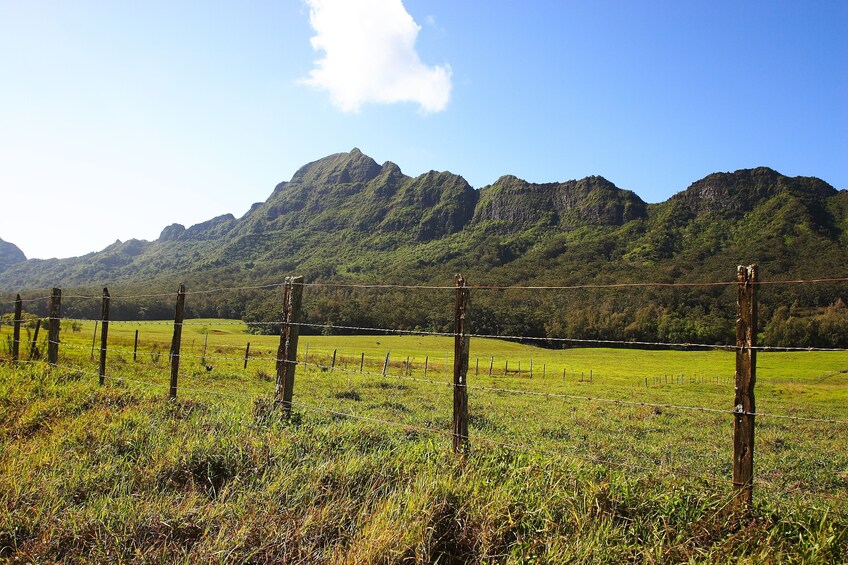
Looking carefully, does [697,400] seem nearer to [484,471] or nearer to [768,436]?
[768,436]

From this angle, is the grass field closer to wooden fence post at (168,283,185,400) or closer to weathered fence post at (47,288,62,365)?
wooden fence post at (168,283,185,400)

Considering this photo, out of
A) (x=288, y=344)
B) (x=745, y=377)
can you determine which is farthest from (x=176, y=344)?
(x=745, y=377)

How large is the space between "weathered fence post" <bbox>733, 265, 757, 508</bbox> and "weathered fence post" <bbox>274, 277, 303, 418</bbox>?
5029 mm

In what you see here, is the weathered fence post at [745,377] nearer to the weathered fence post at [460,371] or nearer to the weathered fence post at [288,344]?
the weathered fence post at [460,371]

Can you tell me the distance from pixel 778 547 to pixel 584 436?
8813 millimetres

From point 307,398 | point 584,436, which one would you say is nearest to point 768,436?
point 584,436

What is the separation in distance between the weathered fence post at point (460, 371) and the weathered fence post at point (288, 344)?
95.9 inches

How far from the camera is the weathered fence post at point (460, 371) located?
5152 mm

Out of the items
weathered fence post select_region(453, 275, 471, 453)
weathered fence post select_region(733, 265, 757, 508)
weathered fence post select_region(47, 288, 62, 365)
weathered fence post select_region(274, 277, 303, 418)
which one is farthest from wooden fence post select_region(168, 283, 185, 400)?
weathered fence post select_region(733, 265, 757, 508)

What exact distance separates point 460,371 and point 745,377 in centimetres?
260

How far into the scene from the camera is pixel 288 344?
6.69 meters

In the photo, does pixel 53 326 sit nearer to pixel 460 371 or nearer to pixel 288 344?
pixel 288 344

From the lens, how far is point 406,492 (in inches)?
150

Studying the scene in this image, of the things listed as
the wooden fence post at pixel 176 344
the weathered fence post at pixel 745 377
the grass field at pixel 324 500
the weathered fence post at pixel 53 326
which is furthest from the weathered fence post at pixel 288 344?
the weathered fence post at pixel 53 326
